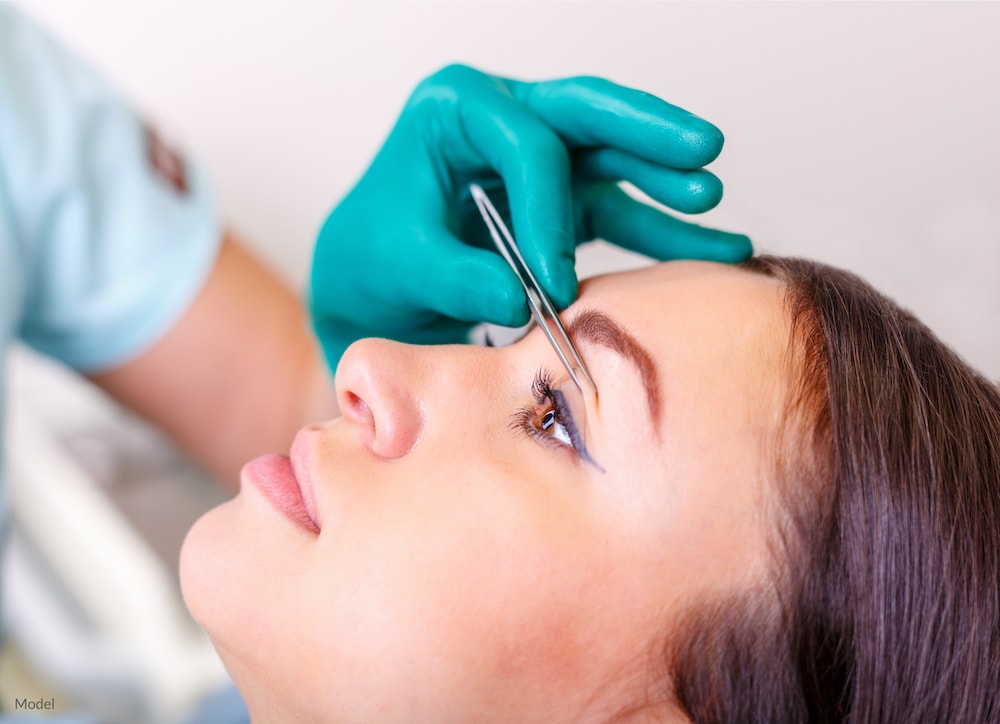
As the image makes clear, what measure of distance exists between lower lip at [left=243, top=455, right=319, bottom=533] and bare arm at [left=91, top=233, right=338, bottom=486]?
41 centimetres

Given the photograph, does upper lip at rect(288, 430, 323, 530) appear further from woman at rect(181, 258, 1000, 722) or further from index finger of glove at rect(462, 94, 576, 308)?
index finger of glove at rect(462, 94, 576, 308)

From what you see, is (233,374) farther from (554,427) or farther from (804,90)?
(804,90)

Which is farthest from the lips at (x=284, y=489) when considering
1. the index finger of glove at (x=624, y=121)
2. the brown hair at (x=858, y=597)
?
the index finger of glove at (x=624, y=121)

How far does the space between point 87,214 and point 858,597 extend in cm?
93

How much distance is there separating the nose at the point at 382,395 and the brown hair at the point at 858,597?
24cm

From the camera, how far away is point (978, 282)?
2.48 feet

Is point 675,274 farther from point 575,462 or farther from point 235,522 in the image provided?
point 235,522

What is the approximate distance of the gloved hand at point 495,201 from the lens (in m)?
0.72

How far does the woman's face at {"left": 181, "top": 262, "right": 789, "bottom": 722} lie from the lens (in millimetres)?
587

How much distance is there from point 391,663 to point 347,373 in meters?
0.22

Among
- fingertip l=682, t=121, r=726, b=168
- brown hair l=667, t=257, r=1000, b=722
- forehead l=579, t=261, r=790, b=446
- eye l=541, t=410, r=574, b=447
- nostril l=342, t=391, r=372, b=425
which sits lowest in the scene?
brown hair l=667, t=257, r=1000, b=722

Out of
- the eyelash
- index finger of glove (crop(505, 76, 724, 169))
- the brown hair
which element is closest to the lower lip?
the eyelash

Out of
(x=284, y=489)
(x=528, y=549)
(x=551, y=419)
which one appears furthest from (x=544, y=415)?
(x=284, y=489)

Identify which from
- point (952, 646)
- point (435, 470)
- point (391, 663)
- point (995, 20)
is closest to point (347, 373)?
point (435, 470)
